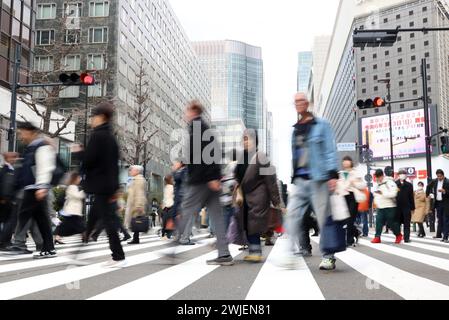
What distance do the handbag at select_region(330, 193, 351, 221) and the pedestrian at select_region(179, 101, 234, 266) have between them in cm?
124

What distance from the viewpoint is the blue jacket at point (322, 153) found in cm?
431

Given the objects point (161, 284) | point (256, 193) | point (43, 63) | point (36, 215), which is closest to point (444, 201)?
point (256, 193)

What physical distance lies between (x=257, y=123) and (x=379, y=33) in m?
144

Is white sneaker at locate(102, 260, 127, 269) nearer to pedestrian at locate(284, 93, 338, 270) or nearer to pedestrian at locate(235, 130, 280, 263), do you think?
pedestrian at locate(235, 130, 280, 263)

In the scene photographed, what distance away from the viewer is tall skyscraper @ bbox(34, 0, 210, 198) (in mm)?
40344

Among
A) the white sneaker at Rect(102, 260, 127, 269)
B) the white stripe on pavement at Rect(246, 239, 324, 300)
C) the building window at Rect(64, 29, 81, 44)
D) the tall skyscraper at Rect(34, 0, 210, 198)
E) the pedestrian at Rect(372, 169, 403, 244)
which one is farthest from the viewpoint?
the tall skyscraper at Rect(34, 0, 210, 198)

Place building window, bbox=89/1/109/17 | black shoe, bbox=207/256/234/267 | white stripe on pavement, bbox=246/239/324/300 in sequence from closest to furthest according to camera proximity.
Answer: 1. white stripe on pavement, bbox=246/239/324/300
2. black shoe, bbox=207/256/234/267
3. building window, bbox=89/1/109/17

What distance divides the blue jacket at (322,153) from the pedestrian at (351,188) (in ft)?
2.89

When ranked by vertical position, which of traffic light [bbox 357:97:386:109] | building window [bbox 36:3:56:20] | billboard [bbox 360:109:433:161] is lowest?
traffic light [bbox 357:97:386:109]

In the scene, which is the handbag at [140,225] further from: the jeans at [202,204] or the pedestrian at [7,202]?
the jeans at [202,204]

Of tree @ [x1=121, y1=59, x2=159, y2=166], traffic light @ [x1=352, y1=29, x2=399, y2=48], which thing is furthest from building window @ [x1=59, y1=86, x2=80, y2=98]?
traffic light @ [x1=352, y1=29, x2=399, y2=48]

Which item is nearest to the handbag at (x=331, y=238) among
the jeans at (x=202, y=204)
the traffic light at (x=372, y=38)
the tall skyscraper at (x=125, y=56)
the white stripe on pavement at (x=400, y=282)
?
the white stripe on pavement at (x=400, y=282)
